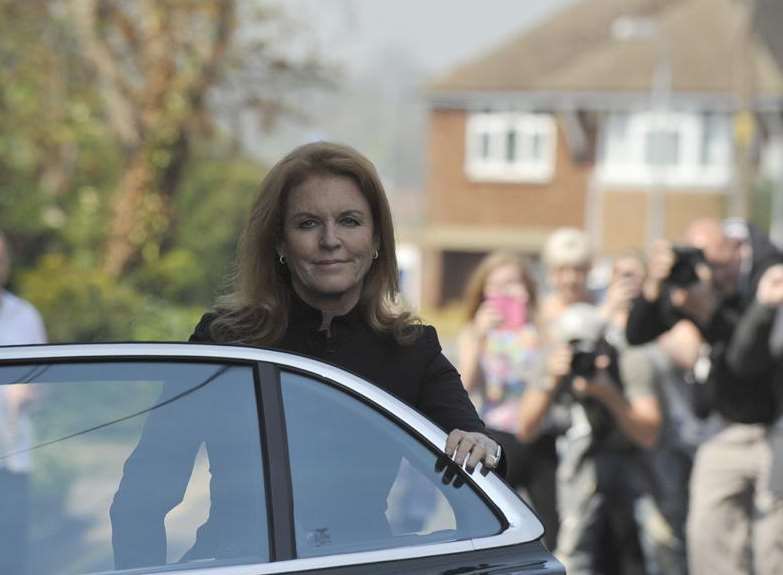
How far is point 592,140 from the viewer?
42.7m

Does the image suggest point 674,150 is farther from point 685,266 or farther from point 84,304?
point 685,266

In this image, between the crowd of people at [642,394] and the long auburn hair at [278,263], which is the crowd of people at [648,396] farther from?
the long auburn hair at [278,263]

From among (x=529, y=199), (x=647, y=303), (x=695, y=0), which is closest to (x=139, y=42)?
(x=647, y=303)

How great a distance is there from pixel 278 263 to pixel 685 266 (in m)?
3.30

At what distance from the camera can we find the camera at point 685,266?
269 inches

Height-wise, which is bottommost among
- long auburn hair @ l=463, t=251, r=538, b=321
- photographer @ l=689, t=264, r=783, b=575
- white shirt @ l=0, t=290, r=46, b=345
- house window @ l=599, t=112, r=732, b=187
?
photographer @ l=689, t=264, r=783, b=575

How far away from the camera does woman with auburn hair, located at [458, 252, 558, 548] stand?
276 inches

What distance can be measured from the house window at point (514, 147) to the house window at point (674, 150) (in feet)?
5.10

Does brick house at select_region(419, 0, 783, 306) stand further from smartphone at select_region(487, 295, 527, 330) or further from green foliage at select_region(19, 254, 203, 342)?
smartphone at select_region(487, 295, 527, 330)

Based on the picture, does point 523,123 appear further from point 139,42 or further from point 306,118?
point 139,42

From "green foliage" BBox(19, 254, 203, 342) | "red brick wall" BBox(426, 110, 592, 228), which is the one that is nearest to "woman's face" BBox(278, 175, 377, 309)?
"green foliage" BBox(19, 254, 203, 342)

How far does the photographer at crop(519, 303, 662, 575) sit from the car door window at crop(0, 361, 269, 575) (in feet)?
12.5

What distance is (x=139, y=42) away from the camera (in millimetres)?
19188

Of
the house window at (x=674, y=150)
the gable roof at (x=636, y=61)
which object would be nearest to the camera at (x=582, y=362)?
the gable roof at (x=636, y=61)
